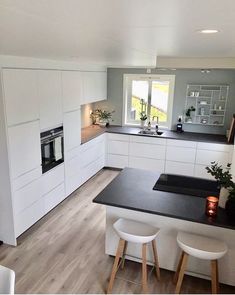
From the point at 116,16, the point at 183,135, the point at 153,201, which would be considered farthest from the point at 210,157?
the point at 116,16

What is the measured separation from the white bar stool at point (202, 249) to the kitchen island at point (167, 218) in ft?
0.49

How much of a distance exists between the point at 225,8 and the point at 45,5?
22.4 inches

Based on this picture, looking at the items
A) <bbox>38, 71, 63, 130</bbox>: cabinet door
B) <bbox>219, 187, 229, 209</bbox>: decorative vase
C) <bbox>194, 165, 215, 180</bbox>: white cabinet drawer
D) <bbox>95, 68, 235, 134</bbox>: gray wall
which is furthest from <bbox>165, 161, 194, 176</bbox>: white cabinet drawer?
<bbox>219, 187, 229, 209</bbox>: decorative vase

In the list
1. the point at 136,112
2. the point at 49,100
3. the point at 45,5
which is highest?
the point at 45,5

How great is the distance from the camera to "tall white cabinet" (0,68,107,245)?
309cm

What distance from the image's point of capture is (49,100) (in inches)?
149

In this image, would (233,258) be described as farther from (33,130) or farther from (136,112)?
(136,112)

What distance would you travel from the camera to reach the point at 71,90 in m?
4.37

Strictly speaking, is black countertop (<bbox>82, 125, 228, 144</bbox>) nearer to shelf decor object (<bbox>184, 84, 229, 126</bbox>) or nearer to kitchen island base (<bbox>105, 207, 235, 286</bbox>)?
shelf decor object (<bbox>184, 84, 229, 126</bbox>)

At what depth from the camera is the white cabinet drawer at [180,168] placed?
17.5ft

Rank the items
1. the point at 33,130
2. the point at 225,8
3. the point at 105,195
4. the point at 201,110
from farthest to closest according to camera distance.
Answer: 1. the point at 201,110
2. the point at 33,130
3. the point at 105,195
4. the point at 225,8

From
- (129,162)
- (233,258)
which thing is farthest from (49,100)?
(233,258)

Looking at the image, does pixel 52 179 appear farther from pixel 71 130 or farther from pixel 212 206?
pixel 212 206

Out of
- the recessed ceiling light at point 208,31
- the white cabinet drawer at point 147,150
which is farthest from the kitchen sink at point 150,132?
the recessed ceiling light at point 208,31
